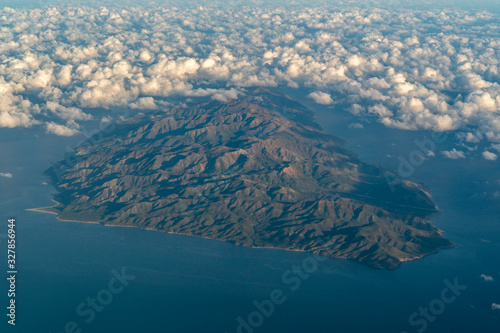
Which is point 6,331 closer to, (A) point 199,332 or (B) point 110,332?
(B) point 110,332

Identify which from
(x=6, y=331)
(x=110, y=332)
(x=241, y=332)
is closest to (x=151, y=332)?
(x=110, y=332)

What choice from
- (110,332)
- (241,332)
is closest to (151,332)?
(110,332)

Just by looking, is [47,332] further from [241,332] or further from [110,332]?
[241,332]

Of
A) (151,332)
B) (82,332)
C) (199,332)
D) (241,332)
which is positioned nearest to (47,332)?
(82,332)

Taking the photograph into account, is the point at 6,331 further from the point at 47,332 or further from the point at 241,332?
the point at 241,332

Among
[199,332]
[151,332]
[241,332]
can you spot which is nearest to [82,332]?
[151,332]

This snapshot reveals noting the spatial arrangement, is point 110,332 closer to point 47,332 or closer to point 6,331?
point 47,332
